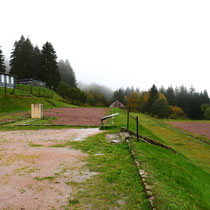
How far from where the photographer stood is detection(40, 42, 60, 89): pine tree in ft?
215

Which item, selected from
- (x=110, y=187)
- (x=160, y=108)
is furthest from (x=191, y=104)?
(x=110, y=187)

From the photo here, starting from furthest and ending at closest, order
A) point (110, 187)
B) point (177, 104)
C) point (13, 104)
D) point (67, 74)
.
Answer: point (67, 74)
point (177, 104)
point (13, 104)
point (110, 187)

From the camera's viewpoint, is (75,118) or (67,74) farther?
(67,74)

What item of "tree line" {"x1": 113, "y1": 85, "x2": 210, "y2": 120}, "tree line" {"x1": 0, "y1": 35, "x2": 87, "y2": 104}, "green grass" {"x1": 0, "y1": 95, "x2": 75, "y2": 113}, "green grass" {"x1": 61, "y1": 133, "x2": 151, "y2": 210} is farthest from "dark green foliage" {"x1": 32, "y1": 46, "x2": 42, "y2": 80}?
"green grass" {"x1": 61, "y1": 133, "x2": 151, "y2": 210}

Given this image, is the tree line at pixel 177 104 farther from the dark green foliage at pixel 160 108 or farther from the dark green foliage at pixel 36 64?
the dark green foliage at pixel 36 64

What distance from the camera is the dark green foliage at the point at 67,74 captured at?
10481 centimetres

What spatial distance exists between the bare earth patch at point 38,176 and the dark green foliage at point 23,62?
201 ft

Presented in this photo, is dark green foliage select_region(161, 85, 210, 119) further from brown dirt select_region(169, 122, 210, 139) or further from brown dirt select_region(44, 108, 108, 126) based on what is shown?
brown dirt select_region(44, 108, 108, 126)

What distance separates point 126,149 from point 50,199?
198 inches

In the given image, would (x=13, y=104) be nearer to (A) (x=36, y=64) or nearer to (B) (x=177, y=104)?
(A) (x=36, y=64)

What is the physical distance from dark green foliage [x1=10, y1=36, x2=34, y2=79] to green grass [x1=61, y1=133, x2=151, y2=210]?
211 ft

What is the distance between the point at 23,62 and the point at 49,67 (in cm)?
867

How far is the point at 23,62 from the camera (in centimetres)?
6475

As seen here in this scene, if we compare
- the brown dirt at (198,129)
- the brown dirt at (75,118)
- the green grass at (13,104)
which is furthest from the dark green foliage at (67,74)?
the brown dirt at (75,118)
